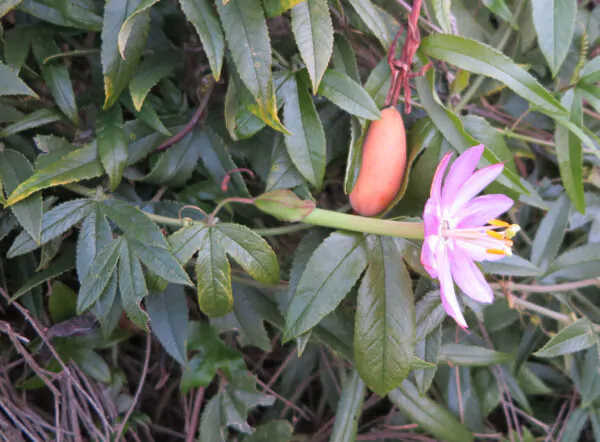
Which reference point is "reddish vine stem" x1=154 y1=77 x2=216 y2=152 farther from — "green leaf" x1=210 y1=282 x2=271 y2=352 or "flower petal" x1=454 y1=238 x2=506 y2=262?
"flower petal" x1=454 y1=238 x2=506 y2=262

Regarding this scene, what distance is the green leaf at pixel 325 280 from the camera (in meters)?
0.60

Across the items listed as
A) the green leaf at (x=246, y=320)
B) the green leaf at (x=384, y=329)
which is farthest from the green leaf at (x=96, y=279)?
the green leaf at (x=384, y=329)

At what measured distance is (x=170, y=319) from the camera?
2.28 ft

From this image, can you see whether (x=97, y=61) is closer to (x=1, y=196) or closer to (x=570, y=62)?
(x=1, y=196)

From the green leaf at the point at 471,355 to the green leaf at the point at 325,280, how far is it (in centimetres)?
29

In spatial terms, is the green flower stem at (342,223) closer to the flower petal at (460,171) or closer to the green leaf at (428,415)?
the flower petal at (460,171)

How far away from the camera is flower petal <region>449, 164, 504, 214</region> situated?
544 mm

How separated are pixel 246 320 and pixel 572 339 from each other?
0.49m

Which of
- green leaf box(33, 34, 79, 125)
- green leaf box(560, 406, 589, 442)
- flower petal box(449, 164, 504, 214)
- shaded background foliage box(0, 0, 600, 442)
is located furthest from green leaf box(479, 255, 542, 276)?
green leaf box(33, 34, 79, 125)

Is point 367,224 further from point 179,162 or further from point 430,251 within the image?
point 179,162

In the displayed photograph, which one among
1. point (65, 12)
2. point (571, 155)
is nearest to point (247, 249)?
point (65, 12)

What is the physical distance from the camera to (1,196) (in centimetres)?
57

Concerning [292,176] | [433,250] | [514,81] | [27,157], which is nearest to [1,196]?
[27,157]

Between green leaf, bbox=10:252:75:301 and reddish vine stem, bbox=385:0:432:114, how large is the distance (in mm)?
480
